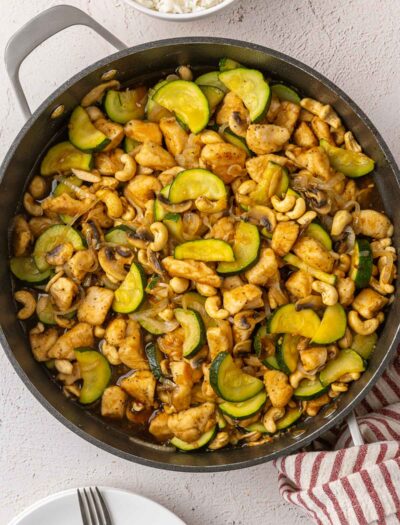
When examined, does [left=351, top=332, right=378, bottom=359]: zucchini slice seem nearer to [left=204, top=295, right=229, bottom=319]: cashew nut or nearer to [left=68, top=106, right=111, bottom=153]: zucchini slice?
[left=204, top=295, right=229, bottom=319]: cashew nut

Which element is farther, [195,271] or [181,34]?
[181,34]

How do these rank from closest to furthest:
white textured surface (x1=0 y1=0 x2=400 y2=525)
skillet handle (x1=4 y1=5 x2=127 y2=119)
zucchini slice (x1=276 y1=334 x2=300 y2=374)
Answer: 1. skillet handle (x1=4 y1=5 x2=127 y2=119)
2. zucchini slice (x1=276 y1=334 x2=300 y2=374)
3. white textured surface (x1=0 y1=0 x2=400 y2=525)

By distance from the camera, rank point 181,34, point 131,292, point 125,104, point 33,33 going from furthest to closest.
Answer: point 181,34, point 125,104, point 131,292, point 33,33

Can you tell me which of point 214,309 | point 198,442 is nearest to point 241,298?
point 214,309

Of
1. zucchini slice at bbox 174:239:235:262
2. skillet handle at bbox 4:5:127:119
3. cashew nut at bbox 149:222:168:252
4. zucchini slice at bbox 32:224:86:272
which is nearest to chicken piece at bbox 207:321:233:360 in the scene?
zucchini slice at bbox 174:239:235:262

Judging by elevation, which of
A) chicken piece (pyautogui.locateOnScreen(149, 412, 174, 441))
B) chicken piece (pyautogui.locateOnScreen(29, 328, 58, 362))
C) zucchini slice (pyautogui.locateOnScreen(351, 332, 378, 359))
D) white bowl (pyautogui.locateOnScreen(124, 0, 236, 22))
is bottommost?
chicken piece (pyautogui.locateOnScreen(149, 412, 174, 441))

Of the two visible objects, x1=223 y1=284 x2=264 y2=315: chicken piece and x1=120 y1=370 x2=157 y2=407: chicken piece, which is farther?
x1=120 y1=370 x2=157 y2=407: chicken piece

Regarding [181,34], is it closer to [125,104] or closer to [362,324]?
[125,104]
